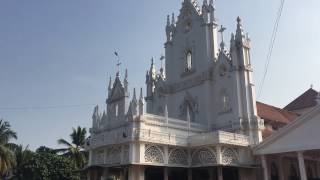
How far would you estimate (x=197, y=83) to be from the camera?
111 ft

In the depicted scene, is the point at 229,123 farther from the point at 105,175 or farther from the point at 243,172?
the point at 105,175

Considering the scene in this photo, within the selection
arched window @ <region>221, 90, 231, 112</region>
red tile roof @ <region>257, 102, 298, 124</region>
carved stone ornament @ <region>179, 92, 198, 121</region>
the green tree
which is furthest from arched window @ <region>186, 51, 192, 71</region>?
the green tree

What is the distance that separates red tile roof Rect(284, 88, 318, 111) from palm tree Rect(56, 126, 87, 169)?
2681 centimetres

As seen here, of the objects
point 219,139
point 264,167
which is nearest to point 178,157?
point 219,139

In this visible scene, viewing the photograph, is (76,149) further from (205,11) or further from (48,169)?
(205,11)

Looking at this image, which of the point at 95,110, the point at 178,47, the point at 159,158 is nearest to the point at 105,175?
the point at 159,158

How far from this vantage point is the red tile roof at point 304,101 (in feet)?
154

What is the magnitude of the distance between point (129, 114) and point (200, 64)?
9.43 m

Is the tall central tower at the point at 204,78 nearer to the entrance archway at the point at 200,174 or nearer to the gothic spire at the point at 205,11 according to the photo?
the gothic spire at the point at 205,11

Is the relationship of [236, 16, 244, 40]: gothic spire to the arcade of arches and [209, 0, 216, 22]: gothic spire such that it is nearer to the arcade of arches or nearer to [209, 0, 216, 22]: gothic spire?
[209, 0, 216, 22]: gothic spire

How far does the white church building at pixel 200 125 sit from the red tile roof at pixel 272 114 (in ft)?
0.62

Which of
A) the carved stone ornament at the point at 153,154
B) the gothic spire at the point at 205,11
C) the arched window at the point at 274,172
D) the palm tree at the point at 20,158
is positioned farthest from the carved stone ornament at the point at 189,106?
the palm tree at the point at 20,158

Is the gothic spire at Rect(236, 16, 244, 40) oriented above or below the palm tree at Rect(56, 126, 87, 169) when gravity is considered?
above

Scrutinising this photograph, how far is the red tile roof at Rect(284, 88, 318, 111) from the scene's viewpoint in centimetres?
4688
